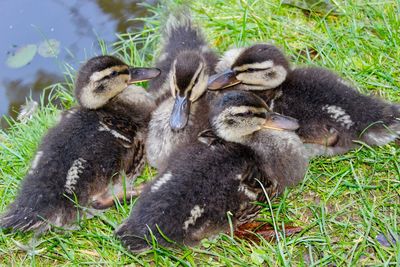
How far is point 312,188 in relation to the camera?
3400 millimetres

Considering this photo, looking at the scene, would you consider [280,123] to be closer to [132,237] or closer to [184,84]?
[184,84]

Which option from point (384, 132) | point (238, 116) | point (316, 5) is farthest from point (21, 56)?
point (384, 132)

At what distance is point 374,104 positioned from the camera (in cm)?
337

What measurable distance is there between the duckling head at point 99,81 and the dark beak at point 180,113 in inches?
15.1

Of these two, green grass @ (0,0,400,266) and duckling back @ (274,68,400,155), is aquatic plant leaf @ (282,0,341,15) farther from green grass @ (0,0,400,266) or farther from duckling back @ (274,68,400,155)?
duckling back @ (274,68,400,155)

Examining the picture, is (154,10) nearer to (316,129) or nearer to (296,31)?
(296,31)

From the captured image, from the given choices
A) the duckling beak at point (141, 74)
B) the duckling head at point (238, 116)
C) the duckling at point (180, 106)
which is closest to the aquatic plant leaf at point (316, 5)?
the duckling at point (180, 106)

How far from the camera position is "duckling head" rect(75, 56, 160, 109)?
11.2 feet

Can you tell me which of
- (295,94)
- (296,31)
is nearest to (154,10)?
(296,31)

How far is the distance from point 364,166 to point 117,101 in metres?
1.42

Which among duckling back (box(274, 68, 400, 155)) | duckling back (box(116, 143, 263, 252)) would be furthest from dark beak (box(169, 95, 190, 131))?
duckling back (box(274, 68, 400, 155))

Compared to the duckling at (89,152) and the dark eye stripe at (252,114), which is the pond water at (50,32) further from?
the dark eye stripe at (252,114)

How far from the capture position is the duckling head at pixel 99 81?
3406mm

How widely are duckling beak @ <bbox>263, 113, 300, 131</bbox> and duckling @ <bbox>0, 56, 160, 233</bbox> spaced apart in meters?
0.75
